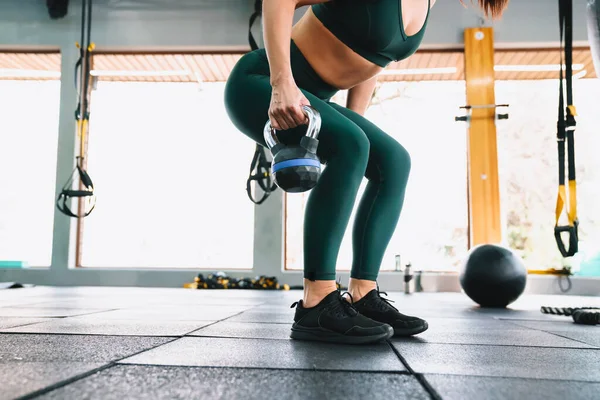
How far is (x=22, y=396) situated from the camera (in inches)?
24.8

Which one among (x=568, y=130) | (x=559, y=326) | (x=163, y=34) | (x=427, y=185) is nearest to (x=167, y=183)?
(x=163, y=34)

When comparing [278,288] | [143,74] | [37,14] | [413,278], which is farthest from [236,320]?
[37,14]

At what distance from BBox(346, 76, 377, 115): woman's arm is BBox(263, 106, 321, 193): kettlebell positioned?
50cm

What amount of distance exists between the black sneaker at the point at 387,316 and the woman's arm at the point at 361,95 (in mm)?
601

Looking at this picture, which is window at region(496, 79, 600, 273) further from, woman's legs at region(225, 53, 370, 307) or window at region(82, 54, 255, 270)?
woman's legs at region(225, 53, 370, 307)

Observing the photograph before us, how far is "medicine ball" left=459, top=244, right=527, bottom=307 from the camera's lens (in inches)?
112

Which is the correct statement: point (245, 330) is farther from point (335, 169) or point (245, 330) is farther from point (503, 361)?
point (503, 361)

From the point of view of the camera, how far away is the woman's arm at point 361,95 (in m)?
1.61

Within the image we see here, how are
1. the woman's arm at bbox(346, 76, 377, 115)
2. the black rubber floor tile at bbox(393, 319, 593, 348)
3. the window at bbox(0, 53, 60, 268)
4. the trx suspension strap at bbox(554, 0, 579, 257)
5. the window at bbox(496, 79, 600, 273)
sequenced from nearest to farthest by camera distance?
the black rubber floor tile at bbox(393, 319, 593, 348)
the woman's arm at bbox(346, 76, 377, 115)
the trx suspension strap at bbox(554, 0, 579, 257)
the window at bbox(496, 79, 600, 273)
the window at bbox(0, 53, 60, 268)

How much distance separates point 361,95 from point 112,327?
3.46 feet

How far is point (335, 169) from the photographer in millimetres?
1243

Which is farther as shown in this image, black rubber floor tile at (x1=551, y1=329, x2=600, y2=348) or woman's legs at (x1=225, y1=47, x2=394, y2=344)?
black rubber floor tile at (x1=551, y1=329, x2=600, y2=348)

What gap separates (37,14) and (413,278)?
5250mm

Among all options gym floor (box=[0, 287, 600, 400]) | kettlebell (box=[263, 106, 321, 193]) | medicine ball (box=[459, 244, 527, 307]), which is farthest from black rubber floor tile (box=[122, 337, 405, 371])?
medicine ball (box=[459, 244, 527, 307])
